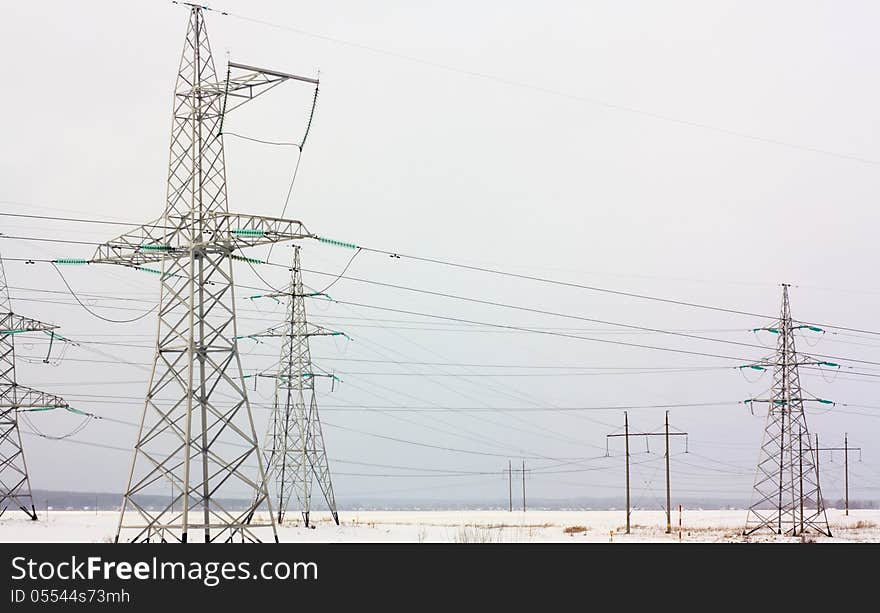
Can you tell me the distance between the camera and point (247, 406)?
28.0 metres

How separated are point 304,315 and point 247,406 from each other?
28.3 m

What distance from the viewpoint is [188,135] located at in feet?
98.3

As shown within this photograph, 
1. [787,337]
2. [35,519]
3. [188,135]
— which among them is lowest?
[35,519]

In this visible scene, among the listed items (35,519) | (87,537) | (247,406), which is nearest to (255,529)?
(87,537)

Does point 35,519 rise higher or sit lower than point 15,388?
lower
